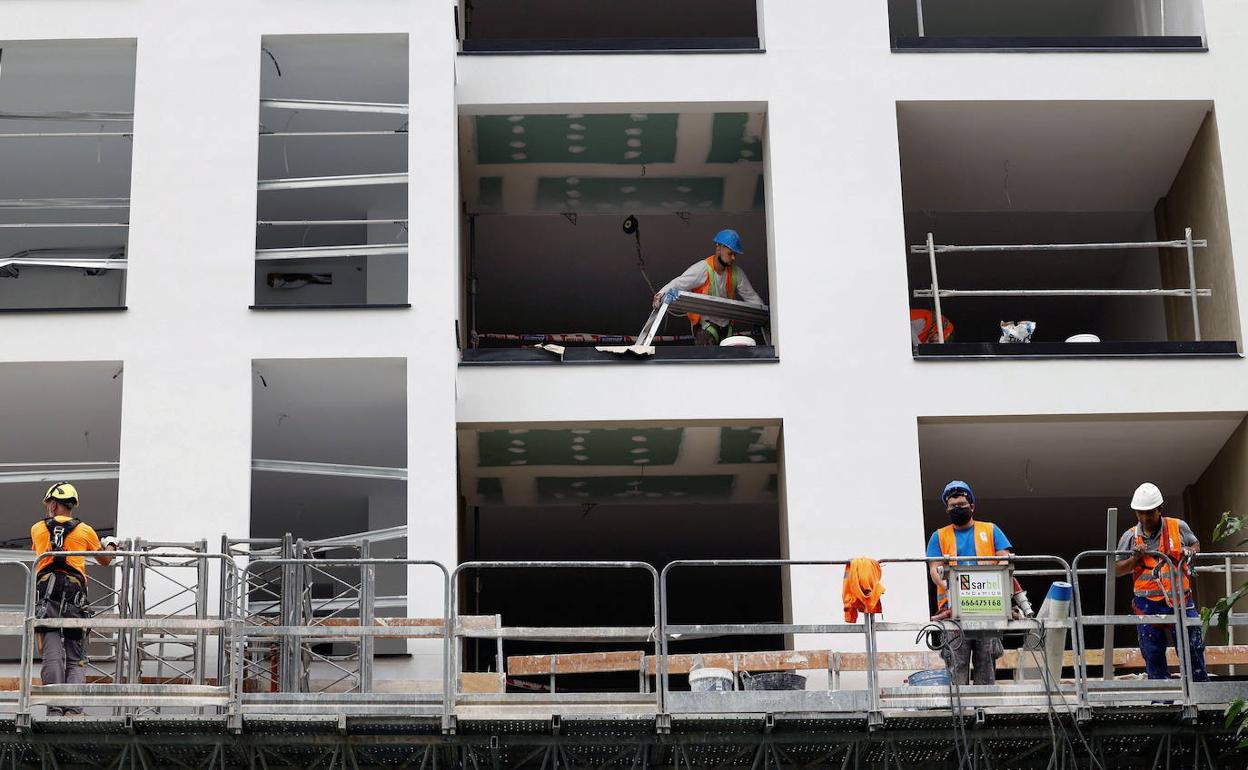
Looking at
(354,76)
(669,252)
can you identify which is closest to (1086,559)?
(669,252)

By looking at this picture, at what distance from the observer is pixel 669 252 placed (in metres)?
26.0

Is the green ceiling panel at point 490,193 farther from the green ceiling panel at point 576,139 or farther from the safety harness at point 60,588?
the safety harness at point 60,588

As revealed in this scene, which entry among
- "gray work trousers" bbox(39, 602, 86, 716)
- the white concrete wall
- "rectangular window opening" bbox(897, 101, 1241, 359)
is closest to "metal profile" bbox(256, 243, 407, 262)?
the white concrete wall

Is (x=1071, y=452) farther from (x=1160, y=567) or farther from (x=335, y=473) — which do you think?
(x=335, y=473)

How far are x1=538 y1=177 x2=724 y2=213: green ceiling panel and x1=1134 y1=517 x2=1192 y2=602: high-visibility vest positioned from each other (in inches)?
319

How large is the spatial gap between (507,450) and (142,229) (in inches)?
179

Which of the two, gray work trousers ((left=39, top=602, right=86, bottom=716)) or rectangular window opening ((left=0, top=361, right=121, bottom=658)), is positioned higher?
rectangular window opening ((left=0, top=361, right=121, bottom=658))

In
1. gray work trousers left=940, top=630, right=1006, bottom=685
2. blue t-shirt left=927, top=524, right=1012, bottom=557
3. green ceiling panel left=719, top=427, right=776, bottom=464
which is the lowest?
gray work trousers left=940, top=630, right=1006, bottom=685

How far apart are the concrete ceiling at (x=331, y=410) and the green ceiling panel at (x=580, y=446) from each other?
1.05m

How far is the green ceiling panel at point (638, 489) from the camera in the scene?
875 inches

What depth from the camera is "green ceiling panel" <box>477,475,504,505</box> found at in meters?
22.0

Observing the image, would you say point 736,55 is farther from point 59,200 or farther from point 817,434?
point 59,200

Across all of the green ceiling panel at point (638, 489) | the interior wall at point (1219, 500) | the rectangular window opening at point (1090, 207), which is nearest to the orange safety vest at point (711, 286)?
the rectangular window opening at point (1090, 207)

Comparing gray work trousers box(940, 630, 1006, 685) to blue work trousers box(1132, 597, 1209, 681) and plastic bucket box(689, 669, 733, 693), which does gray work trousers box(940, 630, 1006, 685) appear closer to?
blue work trousers box(1132, 597, 1209, 681)
